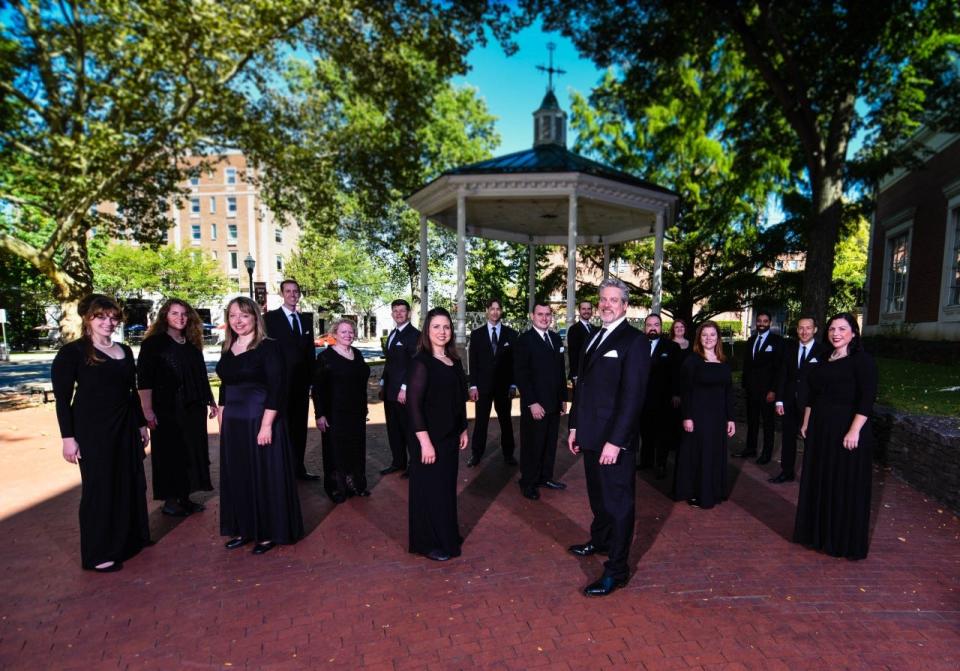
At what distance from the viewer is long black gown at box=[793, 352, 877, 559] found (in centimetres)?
405

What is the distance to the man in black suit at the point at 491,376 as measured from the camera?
6812mm

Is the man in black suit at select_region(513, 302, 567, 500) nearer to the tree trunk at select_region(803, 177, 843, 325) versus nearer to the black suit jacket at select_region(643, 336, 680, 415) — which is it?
the black suit jacket at select_region(643, 336, 680, 415)

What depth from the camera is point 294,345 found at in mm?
5961

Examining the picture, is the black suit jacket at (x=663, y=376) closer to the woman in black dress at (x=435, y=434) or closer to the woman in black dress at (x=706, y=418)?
the woman in black dress at (x=706, y=418)

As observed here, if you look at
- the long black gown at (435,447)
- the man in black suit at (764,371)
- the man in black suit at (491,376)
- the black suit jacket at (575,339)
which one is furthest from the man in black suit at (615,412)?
the black suit jacket at (575,339)

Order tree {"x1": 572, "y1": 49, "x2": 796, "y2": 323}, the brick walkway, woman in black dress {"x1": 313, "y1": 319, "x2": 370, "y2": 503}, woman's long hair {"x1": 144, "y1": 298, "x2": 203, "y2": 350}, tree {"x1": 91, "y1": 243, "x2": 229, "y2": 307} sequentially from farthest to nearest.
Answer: tree {"x1": 91, "y1": 243, "x2": 229, "y2": 307} < tree {"x1": 572, "y1": 49, "x2": 796, "y2": 323} < woman in black dress {"x1": 313, "y1": 319, "x2": 370, "y2": 503} < woman's long hair {"x1": 144, "y1": 298, "x2": 203, "y2": 350} < the brick walkway

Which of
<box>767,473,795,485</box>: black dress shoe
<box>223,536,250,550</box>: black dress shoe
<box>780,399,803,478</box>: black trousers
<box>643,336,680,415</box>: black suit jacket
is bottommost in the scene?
<box>767,473,795,485</box>: black dress shoe

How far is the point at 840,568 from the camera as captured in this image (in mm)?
3945

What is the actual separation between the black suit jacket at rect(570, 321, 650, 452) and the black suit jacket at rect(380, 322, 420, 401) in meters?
2.52

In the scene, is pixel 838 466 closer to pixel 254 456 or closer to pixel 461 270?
pixel 254 456

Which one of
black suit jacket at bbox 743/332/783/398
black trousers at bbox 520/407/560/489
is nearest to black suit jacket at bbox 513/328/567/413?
black trousers at bbox 520/407/560/489

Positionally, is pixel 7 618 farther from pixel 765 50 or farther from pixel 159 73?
pixel 765 50

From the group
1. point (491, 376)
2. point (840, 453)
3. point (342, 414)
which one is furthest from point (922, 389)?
point (342, 414)

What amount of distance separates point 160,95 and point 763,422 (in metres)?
13.9
